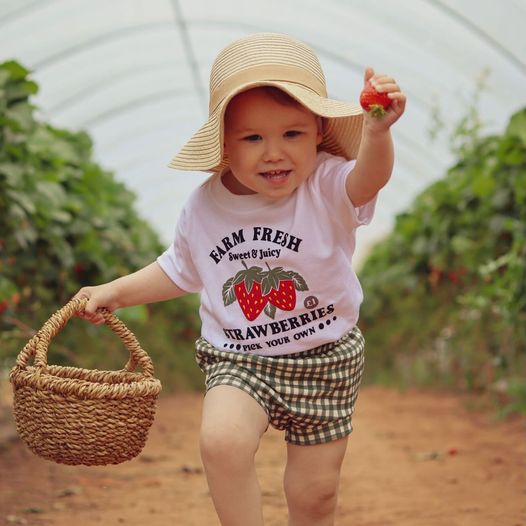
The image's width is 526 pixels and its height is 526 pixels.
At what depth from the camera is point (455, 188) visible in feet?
21.5

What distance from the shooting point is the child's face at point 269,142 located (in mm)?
2639

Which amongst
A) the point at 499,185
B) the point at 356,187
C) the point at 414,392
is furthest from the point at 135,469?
the point at 414,392

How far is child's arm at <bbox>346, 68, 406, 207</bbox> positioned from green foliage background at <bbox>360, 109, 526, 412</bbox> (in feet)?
7.80

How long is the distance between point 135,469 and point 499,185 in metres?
2.53

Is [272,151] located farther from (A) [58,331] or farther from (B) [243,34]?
(B) [243,34]

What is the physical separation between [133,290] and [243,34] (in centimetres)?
926

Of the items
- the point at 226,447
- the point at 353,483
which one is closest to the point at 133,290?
the point at 226,447

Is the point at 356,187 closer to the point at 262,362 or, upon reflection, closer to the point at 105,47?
the point at 262,362

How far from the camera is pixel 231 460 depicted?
2.51 m

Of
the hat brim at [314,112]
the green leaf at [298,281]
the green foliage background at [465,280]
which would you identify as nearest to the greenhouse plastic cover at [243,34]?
the green foliage background at [465,280]

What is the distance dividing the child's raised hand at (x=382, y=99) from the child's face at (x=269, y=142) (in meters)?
0.28

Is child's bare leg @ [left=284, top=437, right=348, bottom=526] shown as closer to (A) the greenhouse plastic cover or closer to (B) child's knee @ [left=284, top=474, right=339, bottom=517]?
(B) child's knee @ [left=284, top=474, right=339, bottom=517]

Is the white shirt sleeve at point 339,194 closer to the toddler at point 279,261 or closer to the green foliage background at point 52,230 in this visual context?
the toddler at point 279,261

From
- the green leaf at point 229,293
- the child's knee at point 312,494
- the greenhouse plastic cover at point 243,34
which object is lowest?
the child's knee at point 312,494
